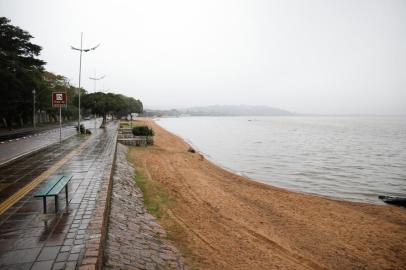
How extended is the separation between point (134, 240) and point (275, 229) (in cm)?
629

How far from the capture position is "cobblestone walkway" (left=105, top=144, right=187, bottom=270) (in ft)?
20.9

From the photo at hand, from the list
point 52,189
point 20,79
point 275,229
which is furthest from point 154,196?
point 20,79

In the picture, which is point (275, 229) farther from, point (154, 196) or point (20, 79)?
point (20, 79)

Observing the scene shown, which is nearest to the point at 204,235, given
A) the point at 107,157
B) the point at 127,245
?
the point at 127,245

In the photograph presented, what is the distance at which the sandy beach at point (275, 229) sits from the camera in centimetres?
866

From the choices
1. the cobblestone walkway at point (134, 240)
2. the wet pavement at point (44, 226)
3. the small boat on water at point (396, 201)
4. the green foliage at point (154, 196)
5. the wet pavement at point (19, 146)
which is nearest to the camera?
the wet pavement at point (44, 226)

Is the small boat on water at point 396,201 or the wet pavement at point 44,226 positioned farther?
the small boat on water at point 396,201

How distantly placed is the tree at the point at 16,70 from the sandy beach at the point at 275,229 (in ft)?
93.2

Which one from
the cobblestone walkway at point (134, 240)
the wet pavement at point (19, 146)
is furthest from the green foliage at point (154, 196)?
the wet pavement at point (19, 146)

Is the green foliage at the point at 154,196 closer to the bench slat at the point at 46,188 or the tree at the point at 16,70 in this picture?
the bench slat at the point at 46,188

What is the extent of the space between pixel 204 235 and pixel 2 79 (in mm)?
36508

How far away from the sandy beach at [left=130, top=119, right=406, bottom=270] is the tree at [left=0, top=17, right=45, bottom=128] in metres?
28.4

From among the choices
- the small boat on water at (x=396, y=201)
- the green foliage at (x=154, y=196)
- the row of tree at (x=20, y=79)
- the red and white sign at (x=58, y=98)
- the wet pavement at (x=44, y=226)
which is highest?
the row of tree at (x=20, y=79)

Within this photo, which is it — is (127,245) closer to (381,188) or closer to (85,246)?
(85,246)
